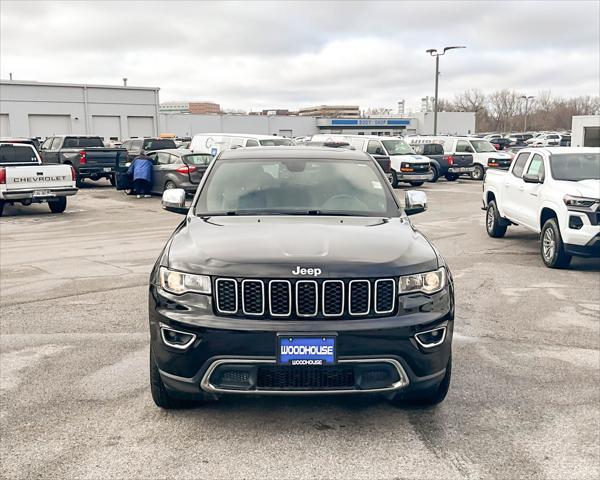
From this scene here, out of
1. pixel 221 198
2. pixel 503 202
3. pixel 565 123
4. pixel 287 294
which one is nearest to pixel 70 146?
pixel 503 202

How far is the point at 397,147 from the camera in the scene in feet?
84.0

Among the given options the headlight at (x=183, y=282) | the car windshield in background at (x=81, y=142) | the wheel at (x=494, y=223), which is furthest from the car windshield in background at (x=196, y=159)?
the headlight at (x=183, y=282)

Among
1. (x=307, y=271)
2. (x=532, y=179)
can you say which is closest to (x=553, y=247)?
(x=532, y=179)

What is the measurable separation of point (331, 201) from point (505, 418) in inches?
79.6

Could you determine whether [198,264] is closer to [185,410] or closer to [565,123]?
[185,410]

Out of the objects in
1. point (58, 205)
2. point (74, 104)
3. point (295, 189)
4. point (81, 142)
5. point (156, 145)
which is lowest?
point (58, 205)

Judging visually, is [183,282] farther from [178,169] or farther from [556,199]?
[178,169]

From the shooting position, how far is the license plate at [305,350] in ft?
12.0

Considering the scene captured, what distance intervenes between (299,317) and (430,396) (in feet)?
3.75

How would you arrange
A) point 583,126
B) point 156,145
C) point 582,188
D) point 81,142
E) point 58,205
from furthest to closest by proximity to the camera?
point 583,126
point 156,145
point 81,142
point 58,205
point 582,188

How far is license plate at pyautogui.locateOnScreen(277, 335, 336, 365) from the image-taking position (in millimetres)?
3668

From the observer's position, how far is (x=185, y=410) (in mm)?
4379

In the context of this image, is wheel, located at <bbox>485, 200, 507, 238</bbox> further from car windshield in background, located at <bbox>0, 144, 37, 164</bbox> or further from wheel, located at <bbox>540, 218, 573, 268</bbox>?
car windshield in background, located at <bbox>0, 144, 37, 164</bbox>

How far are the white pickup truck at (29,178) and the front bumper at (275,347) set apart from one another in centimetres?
1260
